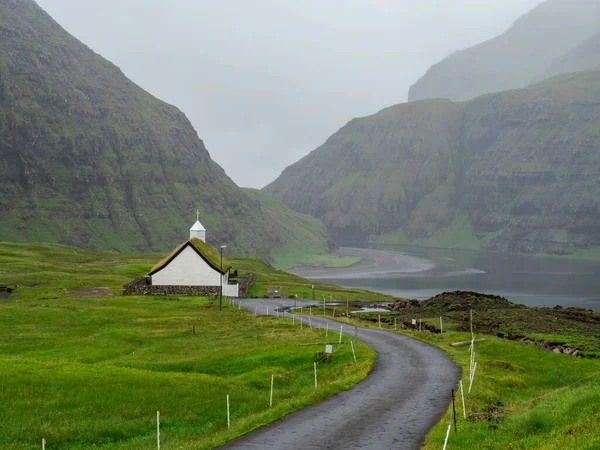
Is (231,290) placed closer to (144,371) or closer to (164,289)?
(164,289)

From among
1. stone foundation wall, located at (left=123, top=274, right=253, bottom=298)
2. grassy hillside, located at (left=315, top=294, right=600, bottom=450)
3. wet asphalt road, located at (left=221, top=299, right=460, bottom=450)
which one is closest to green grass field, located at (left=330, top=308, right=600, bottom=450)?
grassy hillside, located at (left=315, top=294, right=600, bottom=450)

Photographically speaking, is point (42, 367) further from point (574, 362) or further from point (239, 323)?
point (574, 362)

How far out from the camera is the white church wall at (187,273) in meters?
89.9

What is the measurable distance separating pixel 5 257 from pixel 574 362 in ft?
391

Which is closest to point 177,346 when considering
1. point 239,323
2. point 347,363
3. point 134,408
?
point 239,323

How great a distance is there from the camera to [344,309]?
8225cm

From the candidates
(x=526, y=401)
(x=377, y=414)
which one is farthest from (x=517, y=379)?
(x=377, y=414)

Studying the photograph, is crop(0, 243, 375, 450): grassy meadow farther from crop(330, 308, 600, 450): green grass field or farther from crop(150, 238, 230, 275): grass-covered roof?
crop(150, 238, 230, 275): grass-covered roof

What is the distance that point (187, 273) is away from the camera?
3561 inches

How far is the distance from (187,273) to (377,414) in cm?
6958

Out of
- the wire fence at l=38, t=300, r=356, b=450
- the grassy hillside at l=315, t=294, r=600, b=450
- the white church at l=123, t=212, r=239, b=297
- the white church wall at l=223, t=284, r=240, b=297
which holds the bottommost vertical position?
the wire fence at l=38, t=300, r=356, b=450

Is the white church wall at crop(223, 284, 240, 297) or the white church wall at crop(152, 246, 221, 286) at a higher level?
the white church wall at crop(152, 246, 221, 286)

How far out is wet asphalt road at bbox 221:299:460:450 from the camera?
67.5 ft

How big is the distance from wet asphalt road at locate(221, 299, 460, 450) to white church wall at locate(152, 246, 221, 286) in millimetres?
56068
